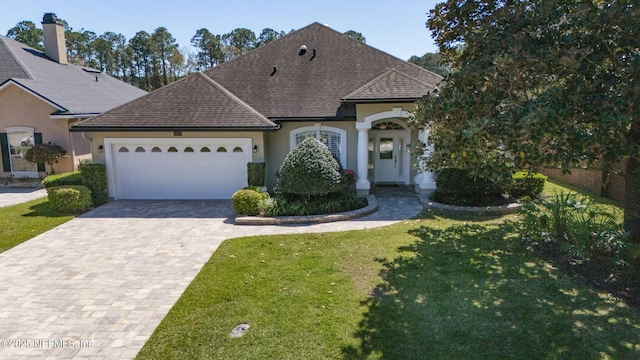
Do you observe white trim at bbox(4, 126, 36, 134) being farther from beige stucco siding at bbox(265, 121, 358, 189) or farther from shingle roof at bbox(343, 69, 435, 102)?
Result: shingle roof at bbox(343, 69, 435, 102)

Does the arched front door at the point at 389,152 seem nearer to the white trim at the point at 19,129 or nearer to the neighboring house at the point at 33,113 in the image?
the neighboring house at the point at 33,113

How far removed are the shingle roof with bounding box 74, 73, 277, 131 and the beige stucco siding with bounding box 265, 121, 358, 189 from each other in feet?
3.86

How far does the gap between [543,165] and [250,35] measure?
66.1 m

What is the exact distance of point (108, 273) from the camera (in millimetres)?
7434

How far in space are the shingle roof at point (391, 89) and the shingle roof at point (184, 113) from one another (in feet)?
10.6

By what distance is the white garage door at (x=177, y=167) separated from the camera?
44.7 ft

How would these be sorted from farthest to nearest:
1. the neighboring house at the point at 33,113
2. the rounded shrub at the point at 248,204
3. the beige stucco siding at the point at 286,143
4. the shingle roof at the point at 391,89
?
1. the neighboring house at the point at 33,113
2. the beige stucco siding at the point at 286,143
3. the shingle roof at the point at 391,89
4. the rounded shrub at the point at 248,204

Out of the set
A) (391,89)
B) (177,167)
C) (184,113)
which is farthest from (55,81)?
(391,89)

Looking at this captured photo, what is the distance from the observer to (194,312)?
5848 mm

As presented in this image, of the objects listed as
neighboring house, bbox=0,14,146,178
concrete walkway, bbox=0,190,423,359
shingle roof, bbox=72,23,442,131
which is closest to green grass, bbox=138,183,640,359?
concrete walkway, bbox=0,190,423,359

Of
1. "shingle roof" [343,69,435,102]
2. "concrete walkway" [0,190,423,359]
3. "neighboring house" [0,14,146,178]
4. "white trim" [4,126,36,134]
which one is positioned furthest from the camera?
"white trim" [4,126,36,134]

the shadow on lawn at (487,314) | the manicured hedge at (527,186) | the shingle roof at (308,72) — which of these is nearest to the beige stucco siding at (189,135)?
the shingle roof at (308,72)

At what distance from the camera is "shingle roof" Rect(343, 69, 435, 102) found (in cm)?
1256

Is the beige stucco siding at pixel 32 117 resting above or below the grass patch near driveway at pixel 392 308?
above
